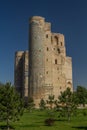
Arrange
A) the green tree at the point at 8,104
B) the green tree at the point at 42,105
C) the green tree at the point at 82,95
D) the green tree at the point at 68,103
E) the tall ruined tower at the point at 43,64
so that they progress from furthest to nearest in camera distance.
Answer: the tall ruined tower at the point at 43,64 < the green tree at the point at 82,95 < the green tree at the point at 42,105 < the green tree at the point at 68,103 < the green tree at the point at 8,104

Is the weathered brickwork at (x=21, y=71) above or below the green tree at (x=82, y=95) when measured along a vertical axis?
above

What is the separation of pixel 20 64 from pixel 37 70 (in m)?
19.6

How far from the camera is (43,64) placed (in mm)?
78125

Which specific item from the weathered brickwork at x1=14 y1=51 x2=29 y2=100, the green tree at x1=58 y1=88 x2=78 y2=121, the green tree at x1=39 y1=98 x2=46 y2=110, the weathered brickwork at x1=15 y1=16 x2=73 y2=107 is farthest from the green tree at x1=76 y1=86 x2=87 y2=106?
the green tree at x1=58 y1=88 x2=78 y2=121

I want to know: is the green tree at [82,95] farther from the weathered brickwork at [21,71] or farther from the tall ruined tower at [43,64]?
the weathered brickwork at [21,71]

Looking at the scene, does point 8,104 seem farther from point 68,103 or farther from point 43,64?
point 43,64

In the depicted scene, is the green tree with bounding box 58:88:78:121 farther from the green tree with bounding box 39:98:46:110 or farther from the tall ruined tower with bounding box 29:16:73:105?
the tall ruined tower with bounding box 29:16:73:105

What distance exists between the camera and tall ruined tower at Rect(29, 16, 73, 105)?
77438 mm

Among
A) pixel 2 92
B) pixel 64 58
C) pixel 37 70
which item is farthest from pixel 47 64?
pixel 2 92


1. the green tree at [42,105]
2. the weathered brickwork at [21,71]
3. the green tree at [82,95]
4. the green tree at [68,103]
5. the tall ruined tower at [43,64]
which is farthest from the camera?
the weathered brickwork at [21,71]

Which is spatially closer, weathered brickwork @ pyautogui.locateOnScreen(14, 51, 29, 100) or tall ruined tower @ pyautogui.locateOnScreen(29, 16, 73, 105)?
tall ruined tower @ pyautogui.locateOnScreen(29, 16, 73, 105)

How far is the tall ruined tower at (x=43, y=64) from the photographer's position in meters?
77.4

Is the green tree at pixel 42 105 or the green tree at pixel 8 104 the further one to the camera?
the green tree at pixel 42 105

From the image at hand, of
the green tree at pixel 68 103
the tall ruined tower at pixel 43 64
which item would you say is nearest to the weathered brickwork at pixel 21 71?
the tall ruined tower at pixel 43 64
